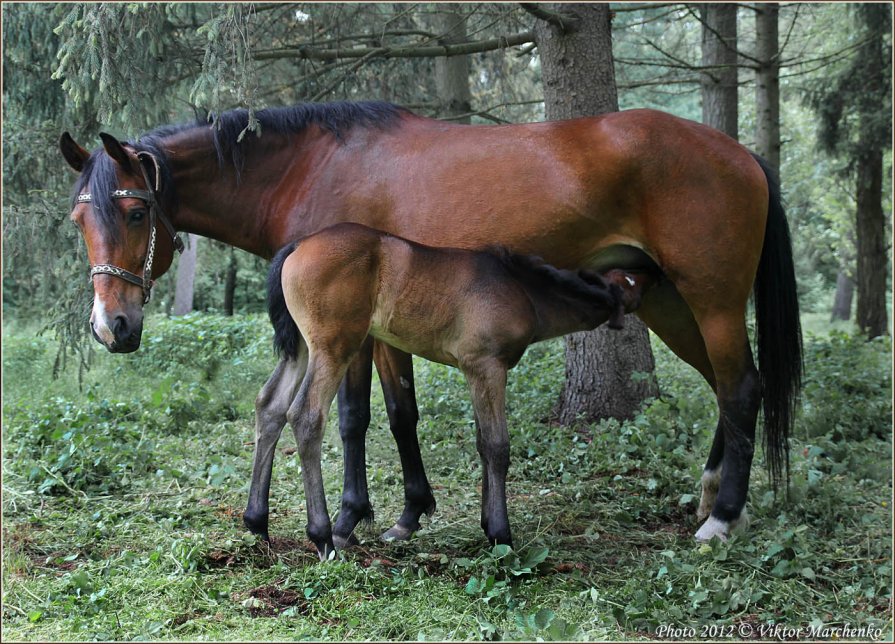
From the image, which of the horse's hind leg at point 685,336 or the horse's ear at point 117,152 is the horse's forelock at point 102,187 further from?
the horse's hind leg at point 685,336

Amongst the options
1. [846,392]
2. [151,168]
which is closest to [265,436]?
[151,168]

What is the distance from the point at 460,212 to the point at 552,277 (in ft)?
2.31

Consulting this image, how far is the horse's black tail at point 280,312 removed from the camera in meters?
4.29

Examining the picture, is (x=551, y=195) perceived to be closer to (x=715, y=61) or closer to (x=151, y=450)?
(x=151, y=450)

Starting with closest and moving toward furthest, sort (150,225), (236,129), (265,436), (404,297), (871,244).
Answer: (404,297) → (265,436) → (150,225) → (236,129) → (871,244)

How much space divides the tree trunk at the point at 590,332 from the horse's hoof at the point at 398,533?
104 inches

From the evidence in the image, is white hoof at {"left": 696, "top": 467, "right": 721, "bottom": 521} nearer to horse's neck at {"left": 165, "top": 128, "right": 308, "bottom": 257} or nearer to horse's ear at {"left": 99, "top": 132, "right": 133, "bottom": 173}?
horse's neck at {"left": 165, "top": 128, "right": 308, "bottom": 257}

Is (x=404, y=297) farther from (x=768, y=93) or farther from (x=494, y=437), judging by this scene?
(x=768, y=93)

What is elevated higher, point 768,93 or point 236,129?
point 768,93

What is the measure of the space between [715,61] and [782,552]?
7349mm

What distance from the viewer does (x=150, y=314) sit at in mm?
13031

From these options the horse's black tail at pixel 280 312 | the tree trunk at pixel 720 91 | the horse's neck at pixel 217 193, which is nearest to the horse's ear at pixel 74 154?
the horse's neck at pixel 217 193

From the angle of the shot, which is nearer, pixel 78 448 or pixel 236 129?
pixel 236 129

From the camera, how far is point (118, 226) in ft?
14.4
